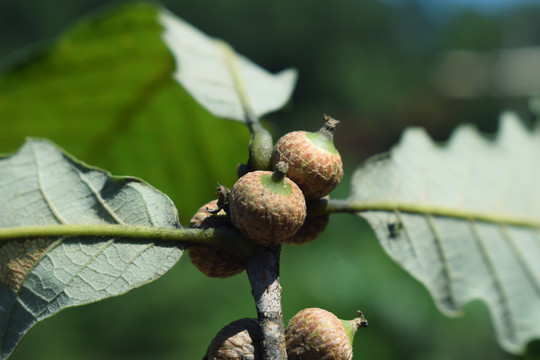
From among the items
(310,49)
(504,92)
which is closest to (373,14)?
(310,49)

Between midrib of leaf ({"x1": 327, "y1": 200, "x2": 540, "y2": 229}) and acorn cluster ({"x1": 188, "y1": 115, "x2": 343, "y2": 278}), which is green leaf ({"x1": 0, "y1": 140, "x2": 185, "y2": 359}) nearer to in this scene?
acorn cluster ({"x1": 188, "y1": 115, "x2": 343, "y2": 278})

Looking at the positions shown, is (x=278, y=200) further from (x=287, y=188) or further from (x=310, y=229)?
(x=310, y=229)

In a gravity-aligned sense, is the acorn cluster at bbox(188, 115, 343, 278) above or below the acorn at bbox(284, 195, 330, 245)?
above

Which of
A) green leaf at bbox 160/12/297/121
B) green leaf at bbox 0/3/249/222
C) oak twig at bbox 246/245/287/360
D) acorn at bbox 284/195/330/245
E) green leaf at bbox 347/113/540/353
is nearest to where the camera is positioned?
oak twig at bbox 246/245/287/360

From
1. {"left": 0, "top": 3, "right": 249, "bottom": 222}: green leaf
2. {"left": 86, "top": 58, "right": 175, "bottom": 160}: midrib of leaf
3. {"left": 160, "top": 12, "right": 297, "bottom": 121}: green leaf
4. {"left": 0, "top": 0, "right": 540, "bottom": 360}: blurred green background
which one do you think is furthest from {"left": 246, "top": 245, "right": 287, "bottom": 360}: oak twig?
{"left": 86, "top": 58, "right": 175, "bottom": 160}: midrib of leaf

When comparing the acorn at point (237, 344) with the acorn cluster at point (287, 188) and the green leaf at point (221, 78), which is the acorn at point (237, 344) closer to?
the acorn cluster at point (287, 188)

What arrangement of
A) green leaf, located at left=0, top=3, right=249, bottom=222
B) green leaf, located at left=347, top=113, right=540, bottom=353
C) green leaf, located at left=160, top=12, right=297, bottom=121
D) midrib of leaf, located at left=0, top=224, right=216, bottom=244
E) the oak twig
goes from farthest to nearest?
1. green leaf, located at left=0, top=3, right=249, bottom=222
2. green leaf, located at left=160, top=12, right=297, bottom=121
3. green leaf, located at left=347, top=113, right=540, bottom=353
4. midrib of leaf, located at left=0, top=224, right=216, bottom=244
5. the oak twig

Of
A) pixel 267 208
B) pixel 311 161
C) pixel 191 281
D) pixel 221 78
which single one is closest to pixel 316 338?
pixel 267 208
